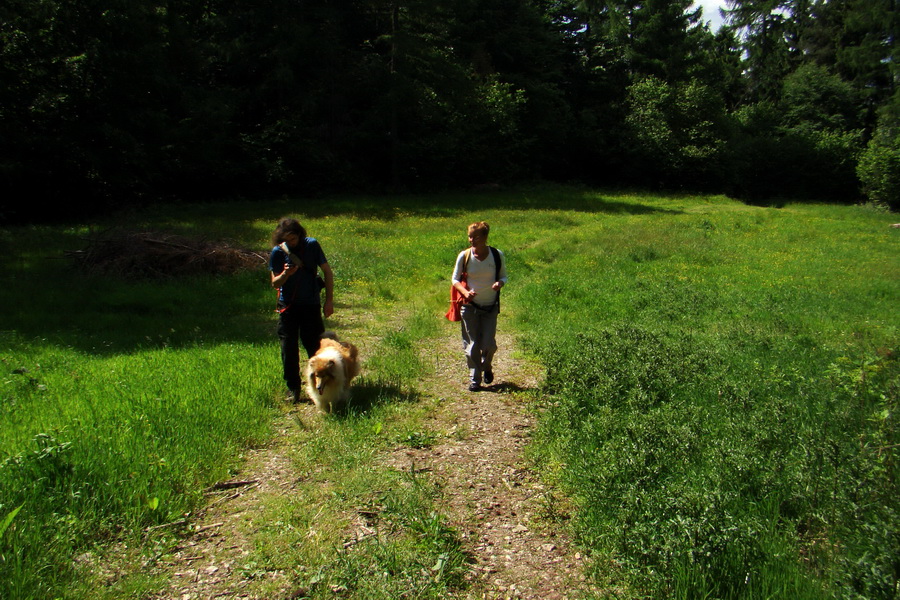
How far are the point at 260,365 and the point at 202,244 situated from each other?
785 cm

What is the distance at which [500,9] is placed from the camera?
41.8 metres

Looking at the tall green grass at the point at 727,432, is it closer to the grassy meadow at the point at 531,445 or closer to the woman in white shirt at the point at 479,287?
the grassy meadow at the point at 531,445

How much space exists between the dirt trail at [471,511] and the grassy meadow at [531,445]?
0.15 m

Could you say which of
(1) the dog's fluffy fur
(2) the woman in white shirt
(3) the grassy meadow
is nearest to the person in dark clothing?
(1) the dog's fluffy fur

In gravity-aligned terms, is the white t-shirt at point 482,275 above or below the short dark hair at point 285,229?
below

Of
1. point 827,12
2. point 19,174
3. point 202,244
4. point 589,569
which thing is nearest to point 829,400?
point 589,569

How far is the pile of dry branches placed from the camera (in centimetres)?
1316

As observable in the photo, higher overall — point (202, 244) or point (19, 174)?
point (19, 174)

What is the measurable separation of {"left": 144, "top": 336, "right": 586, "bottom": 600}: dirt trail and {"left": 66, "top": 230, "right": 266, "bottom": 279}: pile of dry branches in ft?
26.9

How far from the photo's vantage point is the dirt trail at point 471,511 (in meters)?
3.76

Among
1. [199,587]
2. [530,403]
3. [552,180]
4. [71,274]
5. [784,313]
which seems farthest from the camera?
[552,180]

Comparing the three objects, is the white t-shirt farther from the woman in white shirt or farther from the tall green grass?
the tall green grass

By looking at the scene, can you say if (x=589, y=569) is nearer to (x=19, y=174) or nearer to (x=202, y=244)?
(x=202, y=244)

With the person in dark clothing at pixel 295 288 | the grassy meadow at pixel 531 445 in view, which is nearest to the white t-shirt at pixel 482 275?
the grassy meadow at pixel 531 445
